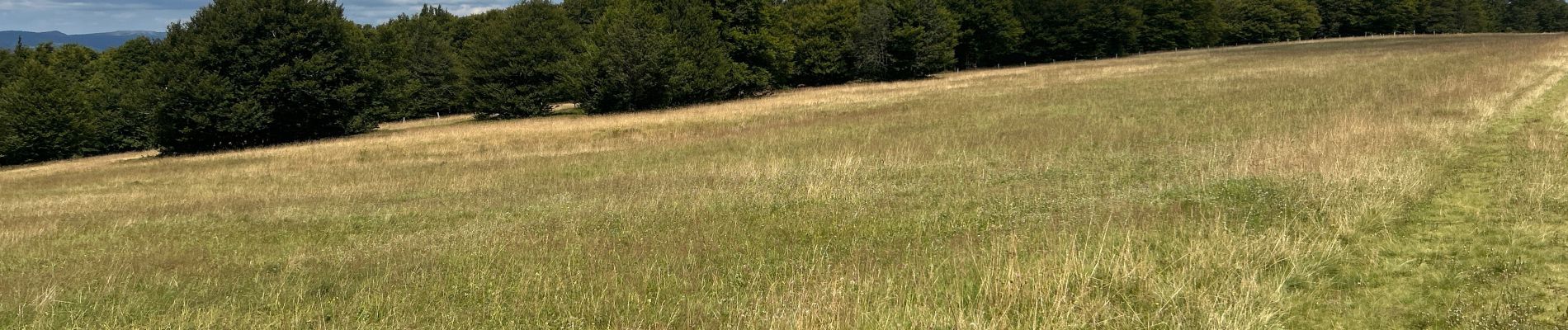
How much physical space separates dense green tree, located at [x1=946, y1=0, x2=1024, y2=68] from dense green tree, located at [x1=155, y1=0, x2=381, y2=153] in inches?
2044

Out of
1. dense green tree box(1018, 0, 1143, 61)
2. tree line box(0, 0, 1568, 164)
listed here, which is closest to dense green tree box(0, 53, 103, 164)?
tree line box(0, 0, 1568, 164)

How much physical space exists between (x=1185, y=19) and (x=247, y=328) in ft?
357

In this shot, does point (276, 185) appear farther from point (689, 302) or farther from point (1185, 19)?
point (1185, 19)

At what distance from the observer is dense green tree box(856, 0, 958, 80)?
65.1 metres

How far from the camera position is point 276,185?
19062 millimetres

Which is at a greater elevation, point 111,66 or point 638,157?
point 111,66

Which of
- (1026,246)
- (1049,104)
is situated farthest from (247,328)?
(1049,104)

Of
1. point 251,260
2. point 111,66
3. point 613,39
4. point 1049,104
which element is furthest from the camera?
point 111,66

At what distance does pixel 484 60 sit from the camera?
53.7m

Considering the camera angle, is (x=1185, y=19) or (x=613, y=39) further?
(x=1185, y=19)

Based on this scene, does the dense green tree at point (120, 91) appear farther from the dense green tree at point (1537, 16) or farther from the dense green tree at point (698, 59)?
the dense green tree at point (1537, 16)

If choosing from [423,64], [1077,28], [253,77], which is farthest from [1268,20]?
[253,77]

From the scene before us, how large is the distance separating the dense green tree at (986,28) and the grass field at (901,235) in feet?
192

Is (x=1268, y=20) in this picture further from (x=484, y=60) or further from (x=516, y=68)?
(x=484, y=60)
